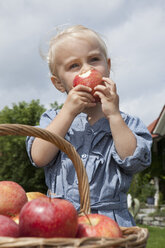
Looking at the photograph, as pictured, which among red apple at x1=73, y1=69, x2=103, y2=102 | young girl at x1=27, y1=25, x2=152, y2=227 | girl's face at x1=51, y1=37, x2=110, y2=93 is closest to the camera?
young girl at x1=27, y1=25, x2=152, y2=227

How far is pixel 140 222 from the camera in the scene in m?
11.9

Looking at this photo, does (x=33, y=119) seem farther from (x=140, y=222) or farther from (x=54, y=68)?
(x=54, y=68)

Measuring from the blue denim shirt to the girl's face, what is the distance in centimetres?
36

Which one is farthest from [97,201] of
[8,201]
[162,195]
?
[162,195]

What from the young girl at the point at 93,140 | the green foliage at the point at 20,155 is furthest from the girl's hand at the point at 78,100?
the green foliage at the point at 20,155

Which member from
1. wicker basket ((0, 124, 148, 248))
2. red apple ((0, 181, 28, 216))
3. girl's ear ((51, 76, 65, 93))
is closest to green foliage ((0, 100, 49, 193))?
girl's ear ((51, 76, 65, 93))

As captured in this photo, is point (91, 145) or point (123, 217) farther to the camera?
point (91, 145)

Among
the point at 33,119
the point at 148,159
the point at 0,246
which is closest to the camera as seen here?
the point at 0,246

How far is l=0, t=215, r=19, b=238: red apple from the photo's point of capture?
3.90 feet

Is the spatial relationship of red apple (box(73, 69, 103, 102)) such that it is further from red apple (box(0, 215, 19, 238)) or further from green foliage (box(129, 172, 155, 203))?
green foliage (box(129, 172, 155, 203))

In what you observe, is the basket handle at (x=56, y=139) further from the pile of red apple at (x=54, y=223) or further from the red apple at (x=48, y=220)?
the red apple at (x=48, y=220)

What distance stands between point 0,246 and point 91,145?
1.23 meters

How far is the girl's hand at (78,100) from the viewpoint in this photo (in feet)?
6.64

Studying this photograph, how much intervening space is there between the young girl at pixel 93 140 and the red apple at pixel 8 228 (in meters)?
0.78
